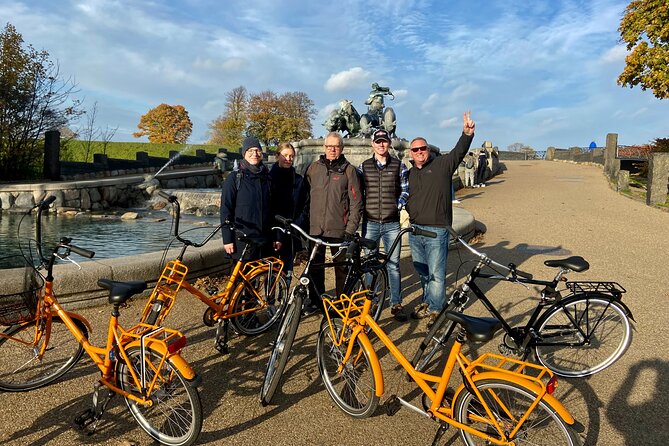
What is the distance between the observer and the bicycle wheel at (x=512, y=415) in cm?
238

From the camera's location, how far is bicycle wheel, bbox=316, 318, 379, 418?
3170 millimetres

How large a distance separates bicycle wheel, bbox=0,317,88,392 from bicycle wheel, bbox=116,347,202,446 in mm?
759

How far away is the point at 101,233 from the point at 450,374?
31.7 feet

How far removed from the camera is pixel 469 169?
69.5 feet

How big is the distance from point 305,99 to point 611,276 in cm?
5848

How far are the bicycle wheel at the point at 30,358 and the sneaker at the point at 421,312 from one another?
10.7 feet

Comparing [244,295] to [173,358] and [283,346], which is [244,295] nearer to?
[283,346]

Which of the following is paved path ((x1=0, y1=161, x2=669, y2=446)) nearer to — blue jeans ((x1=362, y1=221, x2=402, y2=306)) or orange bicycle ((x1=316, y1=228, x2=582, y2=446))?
orange bicycle ((x1=316, y1=228, x2=582, y2=446))

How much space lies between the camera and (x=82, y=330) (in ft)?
11.4

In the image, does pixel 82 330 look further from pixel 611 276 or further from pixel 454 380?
pixel 611 276

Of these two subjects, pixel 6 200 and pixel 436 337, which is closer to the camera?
pixel 436 337

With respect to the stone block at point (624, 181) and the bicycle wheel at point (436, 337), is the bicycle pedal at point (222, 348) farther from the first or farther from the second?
the stone block at point (624, 181)

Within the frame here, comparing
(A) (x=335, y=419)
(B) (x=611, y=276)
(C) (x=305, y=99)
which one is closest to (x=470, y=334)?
(A) (x=335, y=419)

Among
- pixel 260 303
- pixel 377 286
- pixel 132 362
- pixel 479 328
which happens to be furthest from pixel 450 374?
pixel 377 286
